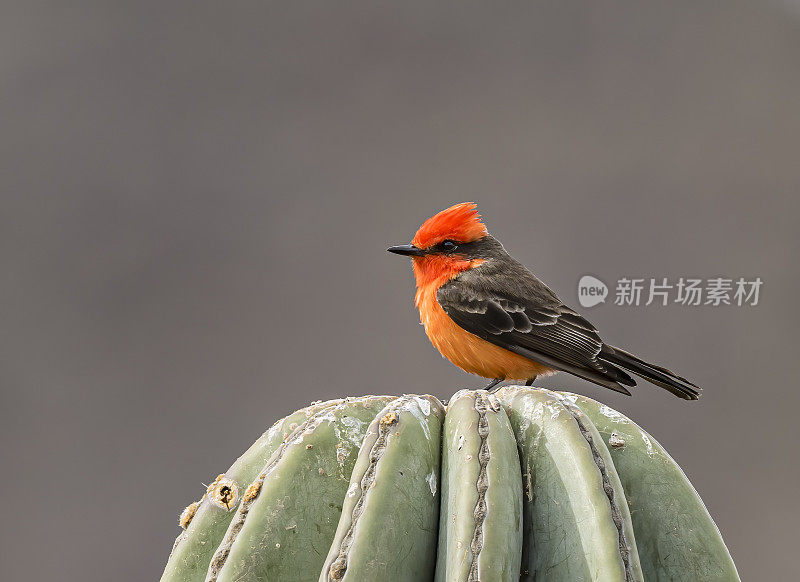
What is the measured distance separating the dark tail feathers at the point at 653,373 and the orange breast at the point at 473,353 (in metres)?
0.13

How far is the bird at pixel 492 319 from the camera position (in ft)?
5.16

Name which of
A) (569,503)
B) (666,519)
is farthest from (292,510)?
(666,519)

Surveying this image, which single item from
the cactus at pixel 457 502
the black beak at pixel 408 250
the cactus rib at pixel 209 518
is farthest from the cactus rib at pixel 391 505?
the black beak at pixel 408 250

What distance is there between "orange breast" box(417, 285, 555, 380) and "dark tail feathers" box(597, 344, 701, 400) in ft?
0.42

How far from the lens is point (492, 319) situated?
162cm

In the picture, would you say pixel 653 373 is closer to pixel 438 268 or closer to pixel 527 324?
pixel 527 324

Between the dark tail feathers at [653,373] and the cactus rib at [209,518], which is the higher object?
the dark tail feathers at [653,373]

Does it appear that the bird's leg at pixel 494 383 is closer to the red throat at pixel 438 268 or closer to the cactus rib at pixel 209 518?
the red throat at pixel 438 268

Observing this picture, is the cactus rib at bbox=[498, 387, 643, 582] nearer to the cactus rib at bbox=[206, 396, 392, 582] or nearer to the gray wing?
the cactus rib at bbox=[206, 396, 392, 582]

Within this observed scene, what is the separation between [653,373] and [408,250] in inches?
20.9

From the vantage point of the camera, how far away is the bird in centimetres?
157

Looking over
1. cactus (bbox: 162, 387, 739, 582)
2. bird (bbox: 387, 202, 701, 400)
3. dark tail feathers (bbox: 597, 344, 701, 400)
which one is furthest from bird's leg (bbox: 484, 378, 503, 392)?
cactus (bbox: 162, 387, 739, 582)

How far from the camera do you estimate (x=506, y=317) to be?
64.1 inches

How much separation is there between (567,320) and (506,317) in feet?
0.47
